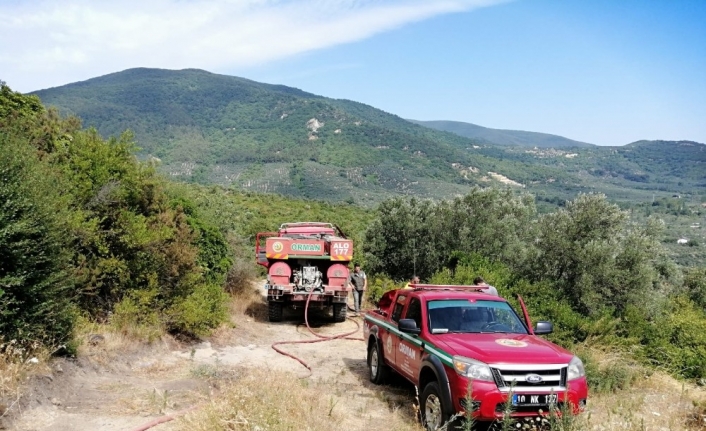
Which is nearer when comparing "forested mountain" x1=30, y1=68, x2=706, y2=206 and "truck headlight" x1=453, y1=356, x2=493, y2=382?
"truck headlight" x1=453, y1=356, x2=493, y2=382

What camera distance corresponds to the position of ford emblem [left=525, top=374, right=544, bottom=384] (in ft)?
20.5

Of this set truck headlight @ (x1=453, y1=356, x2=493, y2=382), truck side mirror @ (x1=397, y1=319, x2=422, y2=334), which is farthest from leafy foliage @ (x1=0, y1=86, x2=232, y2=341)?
truck headlight @ (x1=453, y1=356, x2=493, y2=382)

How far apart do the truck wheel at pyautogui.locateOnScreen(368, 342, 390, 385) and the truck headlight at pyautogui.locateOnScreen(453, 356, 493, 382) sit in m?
3.29

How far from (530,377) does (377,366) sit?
12.8 ft

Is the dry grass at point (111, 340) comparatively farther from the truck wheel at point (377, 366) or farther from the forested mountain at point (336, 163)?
the forested mountain at point (336, 163)

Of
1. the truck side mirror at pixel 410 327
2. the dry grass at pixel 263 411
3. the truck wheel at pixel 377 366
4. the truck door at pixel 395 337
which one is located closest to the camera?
the dry grass at pixel 263 411

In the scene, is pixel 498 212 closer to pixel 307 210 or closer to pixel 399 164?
pixel 307 210

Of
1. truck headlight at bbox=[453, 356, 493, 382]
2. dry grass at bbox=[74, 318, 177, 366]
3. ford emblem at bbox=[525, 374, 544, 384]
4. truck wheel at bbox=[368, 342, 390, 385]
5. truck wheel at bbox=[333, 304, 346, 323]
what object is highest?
truck headlight at bbox=[453, 356, 493, 382]

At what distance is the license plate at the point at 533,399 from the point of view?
241 inches

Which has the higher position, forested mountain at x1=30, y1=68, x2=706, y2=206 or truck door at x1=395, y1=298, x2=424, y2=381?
forested mountain at x1=30, y1=68, x2=706, y2=206

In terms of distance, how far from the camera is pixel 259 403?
19.2 ft

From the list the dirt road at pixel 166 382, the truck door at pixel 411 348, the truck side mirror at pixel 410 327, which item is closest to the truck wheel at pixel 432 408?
the dirt road at pixel 166 382

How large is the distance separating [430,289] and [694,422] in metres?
4.13

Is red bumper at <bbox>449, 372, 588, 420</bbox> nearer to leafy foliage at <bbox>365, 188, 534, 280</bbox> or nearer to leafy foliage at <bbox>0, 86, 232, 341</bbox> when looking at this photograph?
leafy foliage at <bbox>0, 86, 232, 341</bbox>
